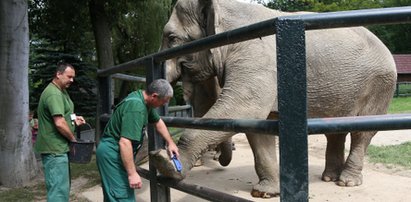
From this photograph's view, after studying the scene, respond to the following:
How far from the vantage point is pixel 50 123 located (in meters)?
3.73

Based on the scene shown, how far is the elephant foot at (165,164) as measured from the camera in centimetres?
267

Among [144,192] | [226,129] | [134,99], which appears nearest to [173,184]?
[134,99]

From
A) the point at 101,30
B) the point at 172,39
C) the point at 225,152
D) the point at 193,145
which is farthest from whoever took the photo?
the point at 101,30

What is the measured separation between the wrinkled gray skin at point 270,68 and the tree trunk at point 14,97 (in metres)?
2.72

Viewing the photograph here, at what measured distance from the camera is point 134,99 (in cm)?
277

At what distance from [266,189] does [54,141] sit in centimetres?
208

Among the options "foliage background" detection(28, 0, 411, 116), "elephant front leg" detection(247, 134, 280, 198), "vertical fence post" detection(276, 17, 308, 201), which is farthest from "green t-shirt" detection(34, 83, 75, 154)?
"foliage background" detection(28, 0, 411, 116)

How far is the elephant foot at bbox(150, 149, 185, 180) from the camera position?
2.67m

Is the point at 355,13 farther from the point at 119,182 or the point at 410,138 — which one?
the point at 410,138

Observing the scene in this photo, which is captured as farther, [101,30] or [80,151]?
[101,30]

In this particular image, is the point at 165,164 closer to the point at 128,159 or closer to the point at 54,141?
the point at 128,159

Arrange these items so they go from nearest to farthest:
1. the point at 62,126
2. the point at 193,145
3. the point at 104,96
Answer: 1. the point at 193,145
2. the point at 62,126
3. the point at 104,96

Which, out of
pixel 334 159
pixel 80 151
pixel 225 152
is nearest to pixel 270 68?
pixel 80 151

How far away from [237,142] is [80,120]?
19.8 feet
